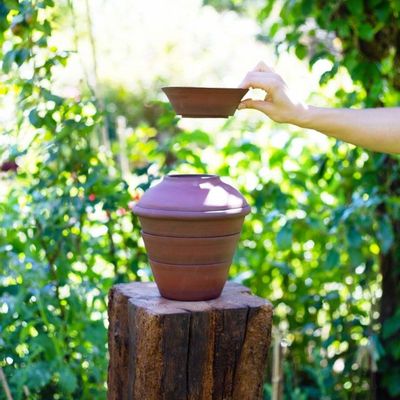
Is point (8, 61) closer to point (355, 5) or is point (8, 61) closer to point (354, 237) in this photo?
point (355, 5)

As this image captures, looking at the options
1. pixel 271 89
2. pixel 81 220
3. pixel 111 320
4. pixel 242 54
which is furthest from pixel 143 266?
pixel 242 54

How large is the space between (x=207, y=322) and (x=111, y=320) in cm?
37

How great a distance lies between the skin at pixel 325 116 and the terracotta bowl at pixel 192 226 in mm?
331

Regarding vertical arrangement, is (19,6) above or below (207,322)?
above

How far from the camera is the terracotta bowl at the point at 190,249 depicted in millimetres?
2014

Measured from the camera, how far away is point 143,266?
332 centimetres

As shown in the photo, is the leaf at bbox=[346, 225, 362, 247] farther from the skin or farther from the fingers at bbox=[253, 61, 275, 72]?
the fingers at bbox=[253, 61, 275, 72]

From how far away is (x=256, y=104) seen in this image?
208 cm

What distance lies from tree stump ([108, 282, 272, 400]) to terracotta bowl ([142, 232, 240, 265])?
0.14 metres

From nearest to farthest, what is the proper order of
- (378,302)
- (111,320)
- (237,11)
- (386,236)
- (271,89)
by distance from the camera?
(271,89), (111,320), (386,236), (378,302), (237,11)

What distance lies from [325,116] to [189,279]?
621 mm

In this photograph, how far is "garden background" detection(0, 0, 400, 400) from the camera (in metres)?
2.82

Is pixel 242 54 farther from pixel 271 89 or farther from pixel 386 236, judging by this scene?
pixel 271 89

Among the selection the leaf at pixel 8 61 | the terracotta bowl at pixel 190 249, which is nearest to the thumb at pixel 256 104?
the terracotta bowl at pixel 190 249
